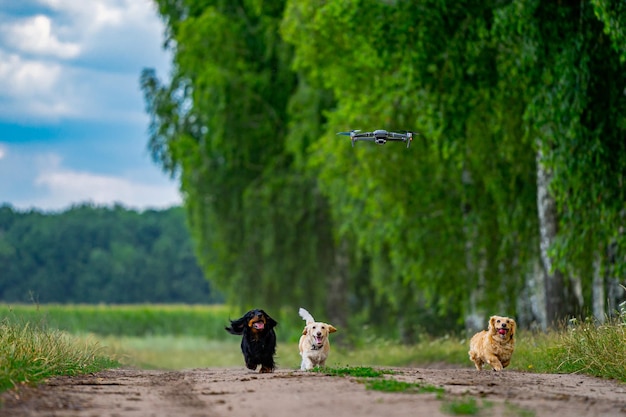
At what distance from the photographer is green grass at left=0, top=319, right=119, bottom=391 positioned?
Answer: 517 inches

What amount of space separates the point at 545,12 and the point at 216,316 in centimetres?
5399

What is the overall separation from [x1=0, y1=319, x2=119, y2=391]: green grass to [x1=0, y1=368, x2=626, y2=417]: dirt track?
305mm

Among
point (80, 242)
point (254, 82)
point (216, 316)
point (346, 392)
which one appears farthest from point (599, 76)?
point (80, 242)

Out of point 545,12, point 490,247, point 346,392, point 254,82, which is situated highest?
point 254,82

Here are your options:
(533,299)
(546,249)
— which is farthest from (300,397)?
(533,299)

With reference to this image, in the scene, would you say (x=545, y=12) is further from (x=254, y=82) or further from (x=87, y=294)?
(x=87, y=294)

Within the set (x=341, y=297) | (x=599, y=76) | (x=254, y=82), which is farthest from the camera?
(x=341, y=297)

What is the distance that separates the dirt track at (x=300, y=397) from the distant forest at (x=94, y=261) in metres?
83.1

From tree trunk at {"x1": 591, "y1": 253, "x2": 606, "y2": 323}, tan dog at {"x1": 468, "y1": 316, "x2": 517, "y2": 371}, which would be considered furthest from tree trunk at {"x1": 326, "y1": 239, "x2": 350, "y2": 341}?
tan dog at {"x1": 468, "y1": 316, "x2": 517, "y2": 371}

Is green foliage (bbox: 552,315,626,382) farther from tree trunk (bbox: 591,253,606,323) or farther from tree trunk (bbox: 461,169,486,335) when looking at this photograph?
tree trunk (bbox: 461,169,486,335)

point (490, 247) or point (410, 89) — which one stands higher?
point (410, 89)

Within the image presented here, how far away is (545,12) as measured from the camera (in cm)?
2234

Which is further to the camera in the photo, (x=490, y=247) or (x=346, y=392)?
(x=490, y=247)

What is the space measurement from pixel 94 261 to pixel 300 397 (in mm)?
93067
